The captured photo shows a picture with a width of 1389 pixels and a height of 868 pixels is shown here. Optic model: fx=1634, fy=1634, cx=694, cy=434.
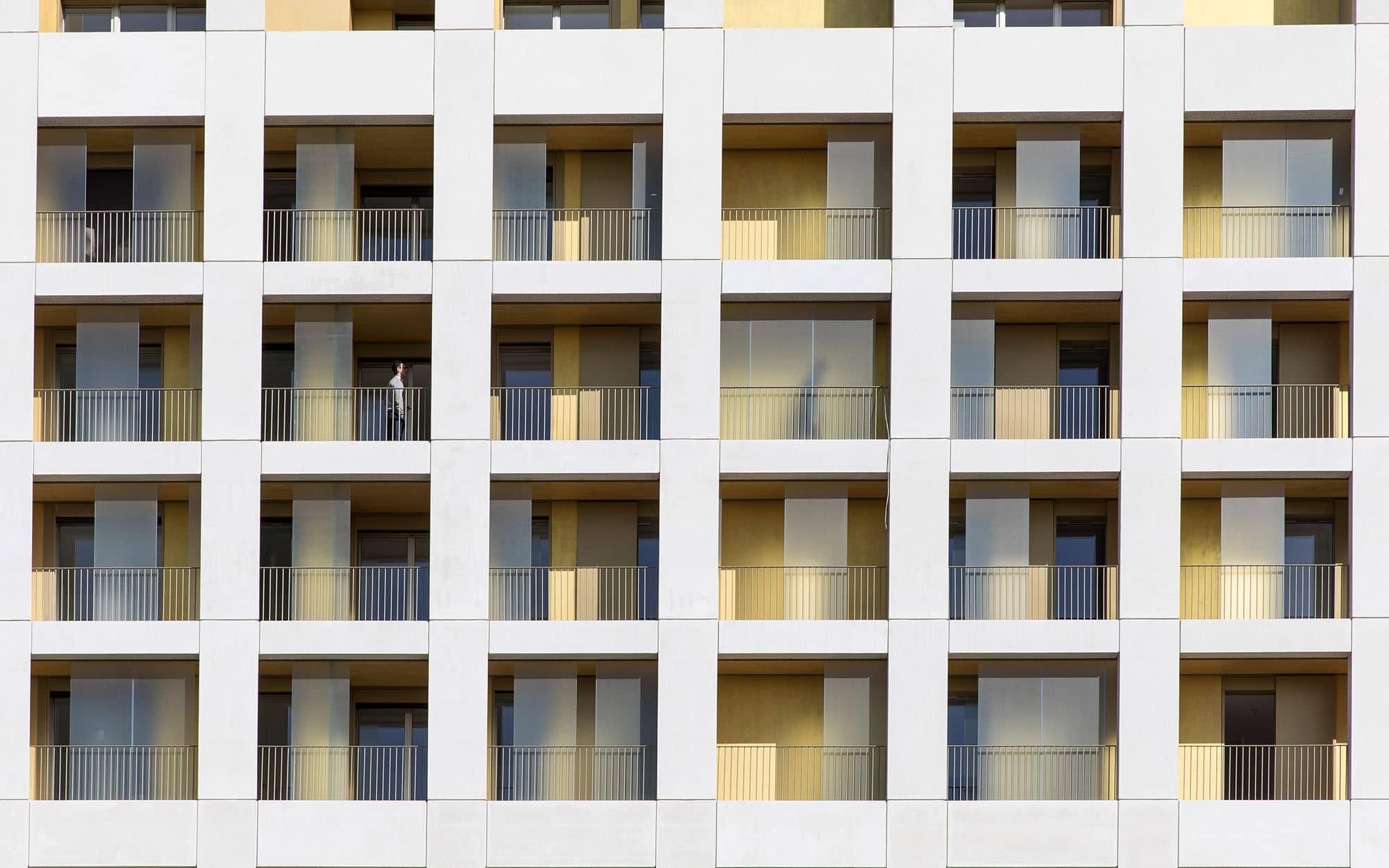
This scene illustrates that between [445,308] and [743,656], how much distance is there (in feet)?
32.3

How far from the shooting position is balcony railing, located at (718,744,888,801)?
34906 mm

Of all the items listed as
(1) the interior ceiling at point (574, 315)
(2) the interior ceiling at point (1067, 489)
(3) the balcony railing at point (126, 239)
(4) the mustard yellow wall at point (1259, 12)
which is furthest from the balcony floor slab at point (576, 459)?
(4) the mustard yellow wall at point (1259, 12)

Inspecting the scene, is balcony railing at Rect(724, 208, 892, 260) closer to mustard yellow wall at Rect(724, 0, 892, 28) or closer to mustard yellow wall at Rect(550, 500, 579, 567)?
mustard yellow wall at Rect(724, 0, 892, 28)

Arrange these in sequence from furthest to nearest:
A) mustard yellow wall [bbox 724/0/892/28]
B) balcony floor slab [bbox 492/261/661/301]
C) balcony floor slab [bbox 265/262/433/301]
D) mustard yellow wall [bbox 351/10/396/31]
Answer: mustard yellow wall [bbox 351/10/396/31], mustard yellow wall [bbox 724/0/892/28], balcony floor slab [bbox 265/262/433/301], balcony floor slab [bbox 492/261/661/301]

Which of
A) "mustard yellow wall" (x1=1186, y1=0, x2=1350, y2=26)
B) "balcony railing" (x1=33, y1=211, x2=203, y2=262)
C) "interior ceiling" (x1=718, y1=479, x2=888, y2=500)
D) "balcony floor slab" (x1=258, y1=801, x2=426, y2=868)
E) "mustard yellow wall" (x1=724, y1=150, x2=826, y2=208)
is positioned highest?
"mustard yellow wall" (x1=1186, y1=0, x2=1350, y2=26)

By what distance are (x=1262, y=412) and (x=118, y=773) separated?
85.4ft

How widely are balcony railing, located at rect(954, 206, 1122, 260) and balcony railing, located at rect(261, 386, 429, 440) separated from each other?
500 inches

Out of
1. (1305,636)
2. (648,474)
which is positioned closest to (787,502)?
(648,474)

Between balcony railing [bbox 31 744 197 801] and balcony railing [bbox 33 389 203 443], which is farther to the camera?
balcony railing [bbox 33 389 203 443]

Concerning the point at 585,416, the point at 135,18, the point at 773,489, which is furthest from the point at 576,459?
the point at 135,18

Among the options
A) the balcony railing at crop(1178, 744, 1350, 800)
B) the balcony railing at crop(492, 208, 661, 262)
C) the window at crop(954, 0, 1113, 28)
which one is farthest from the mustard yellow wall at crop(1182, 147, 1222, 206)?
the balcony railing at crop(1178, 744, 1350, 800)

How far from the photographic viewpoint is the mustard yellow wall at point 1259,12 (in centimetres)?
3756

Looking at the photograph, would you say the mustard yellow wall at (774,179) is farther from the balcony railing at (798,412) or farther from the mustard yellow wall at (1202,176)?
the mustard yellow wall at (1202,176)

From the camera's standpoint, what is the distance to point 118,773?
3506cm
